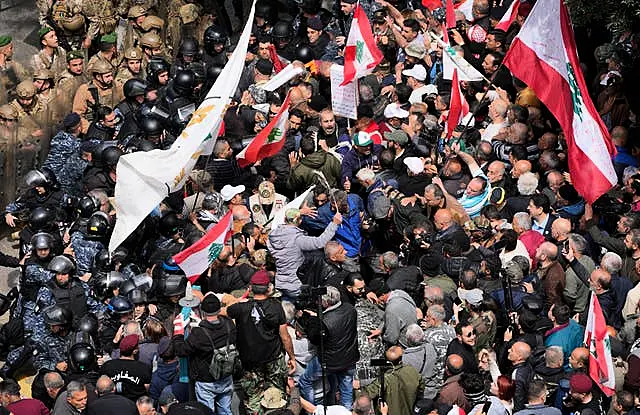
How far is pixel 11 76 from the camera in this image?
24.3 meters

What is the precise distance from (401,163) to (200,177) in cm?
246

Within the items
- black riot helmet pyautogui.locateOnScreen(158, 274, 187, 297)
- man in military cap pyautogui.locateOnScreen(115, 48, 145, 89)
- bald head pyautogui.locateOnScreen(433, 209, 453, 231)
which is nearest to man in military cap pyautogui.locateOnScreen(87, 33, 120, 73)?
man in military cap pyautogui.locateOnScreen(115, 48, 145, 89)

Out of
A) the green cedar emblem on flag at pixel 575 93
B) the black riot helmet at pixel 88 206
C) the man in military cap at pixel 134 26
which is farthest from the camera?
the man in military cap at pixel 134 26

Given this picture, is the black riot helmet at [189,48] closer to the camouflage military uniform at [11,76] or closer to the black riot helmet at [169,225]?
the camouflage military uniform at [11,76]

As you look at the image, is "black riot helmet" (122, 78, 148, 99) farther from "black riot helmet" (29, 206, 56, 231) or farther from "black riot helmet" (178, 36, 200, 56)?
"black riot helmet" (29, 206, 56, 231)

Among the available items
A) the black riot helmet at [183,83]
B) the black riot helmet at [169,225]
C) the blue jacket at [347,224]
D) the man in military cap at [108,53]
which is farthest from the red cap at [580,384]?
the man in military cap at [108,53]

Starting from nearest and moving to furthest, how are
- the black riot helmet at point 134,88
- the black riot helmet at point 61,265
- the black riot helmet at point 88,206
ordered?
1. the black riot helmet at point 61,265
2. the black riot helmet at point 88,206
3. the black riot helmet at point 134,88

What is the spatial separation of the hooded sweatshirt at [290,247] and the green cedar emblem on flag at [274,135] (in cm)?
191

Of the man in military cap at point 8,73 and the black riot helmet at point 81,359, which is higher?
the black riot helmet at point 81,359

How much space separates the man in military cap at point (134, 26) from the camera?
→ 83.4 feet

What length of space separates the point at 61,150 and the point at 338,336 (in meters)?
6.48

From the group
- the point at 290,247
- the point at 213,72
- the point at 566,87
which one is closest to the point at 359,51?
the point at 213,72

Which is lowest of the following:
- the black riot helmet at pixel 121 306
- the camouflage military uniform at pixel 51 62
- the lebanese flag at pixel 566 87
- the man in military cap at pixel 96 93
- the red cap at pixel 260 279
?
the camouflage military uniform at pixel 51 62

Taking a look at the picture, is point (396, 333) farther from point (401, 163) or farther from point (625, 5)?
point (625, 5)
